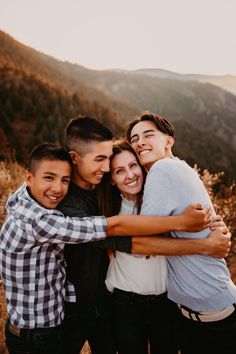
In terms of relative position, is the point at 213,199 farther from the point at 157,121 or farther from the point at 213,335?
the point at 213,335

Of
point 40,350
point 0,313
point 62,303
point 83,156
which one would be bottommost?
point 0,313

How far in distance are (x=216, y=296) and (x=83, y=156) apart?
51.7 inches

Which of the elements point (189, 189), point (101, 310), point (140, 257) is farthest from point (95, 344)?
point (189, 189)

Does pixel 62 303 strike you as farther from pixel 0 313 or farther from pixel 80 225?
pixel 0 313

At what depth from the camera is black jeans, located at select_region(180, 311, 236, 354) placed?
1.96 metres

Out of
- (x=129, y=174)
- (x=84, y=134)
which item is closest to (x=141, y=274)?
(x=129, y=174)

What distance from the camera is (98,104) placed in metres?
16.1

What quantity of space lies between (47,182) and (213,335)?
1.41m

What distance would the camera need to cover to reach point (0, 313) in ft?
11.5

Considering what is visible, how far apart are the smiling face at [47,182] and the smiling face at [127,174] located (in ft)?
1.59

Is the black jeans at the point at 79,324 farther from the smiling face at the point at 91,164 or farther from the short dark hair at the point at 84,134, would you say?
the short dark hair at the point at 84,134

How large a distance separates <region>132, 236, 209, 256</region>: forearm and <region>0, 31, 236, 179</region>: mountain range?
6984 mm

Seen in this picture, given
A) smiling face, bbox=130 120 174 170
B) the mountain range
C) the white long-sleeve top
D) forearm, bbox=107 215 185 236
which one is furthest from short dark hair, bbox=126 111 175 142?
the mountain range

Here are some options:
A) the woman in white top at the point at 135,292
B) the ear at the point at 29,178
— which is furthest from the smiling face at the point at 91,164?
the ear at the point at 29,178
